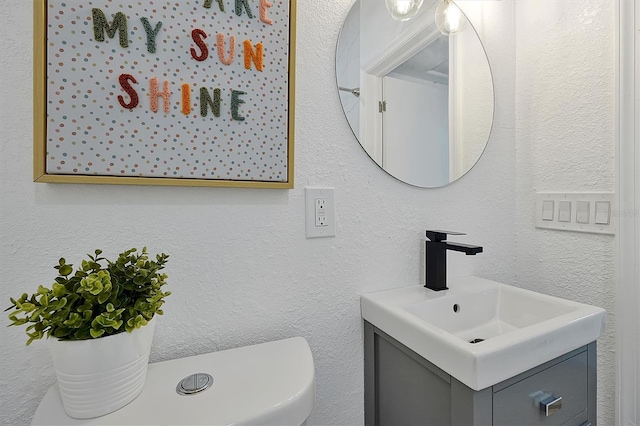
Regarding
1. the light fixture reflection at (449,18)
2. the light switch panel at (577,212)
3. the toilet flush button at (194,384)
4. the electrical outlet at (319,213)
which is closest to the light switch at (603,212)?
the light switch panel at (577,212)

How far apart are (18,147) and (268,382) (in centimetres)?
65

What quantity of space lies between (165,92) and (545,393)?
1.05 meters

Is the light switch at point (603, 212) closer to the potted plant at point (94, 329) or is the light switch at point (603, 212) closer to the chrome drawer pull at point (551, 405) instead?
the chrome drawer pull at point (551, 405)

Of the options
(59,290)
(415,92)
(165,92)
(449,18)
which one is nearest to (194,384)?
(59,290)

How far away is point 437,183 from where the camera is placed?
102cm

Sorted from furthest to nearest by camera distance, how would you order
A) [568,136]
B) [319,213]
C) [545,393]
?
[568,136] < [319,213] < [545,393]

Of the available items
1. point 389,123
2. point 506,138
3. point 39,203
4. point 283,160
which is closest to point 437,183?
point 389,123

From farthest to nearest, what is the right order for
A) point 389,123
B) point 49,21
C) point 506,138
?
1. point 506,138
2. point 389,123
3. point 49,21

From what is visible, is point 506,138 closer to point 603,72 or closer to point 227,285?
point 603,72

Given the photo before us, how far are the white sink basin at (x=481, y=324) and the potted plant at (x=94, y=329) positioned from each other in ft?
1.74

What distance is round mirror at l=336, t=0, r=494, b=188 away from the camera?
902mm

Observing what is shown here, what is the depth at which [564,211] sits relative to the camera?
1.05 meters

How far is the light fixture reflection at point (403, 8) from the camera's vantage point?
0.97 meters

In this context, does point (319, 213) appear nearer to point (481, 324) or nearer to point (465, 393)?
point (465, 393)
